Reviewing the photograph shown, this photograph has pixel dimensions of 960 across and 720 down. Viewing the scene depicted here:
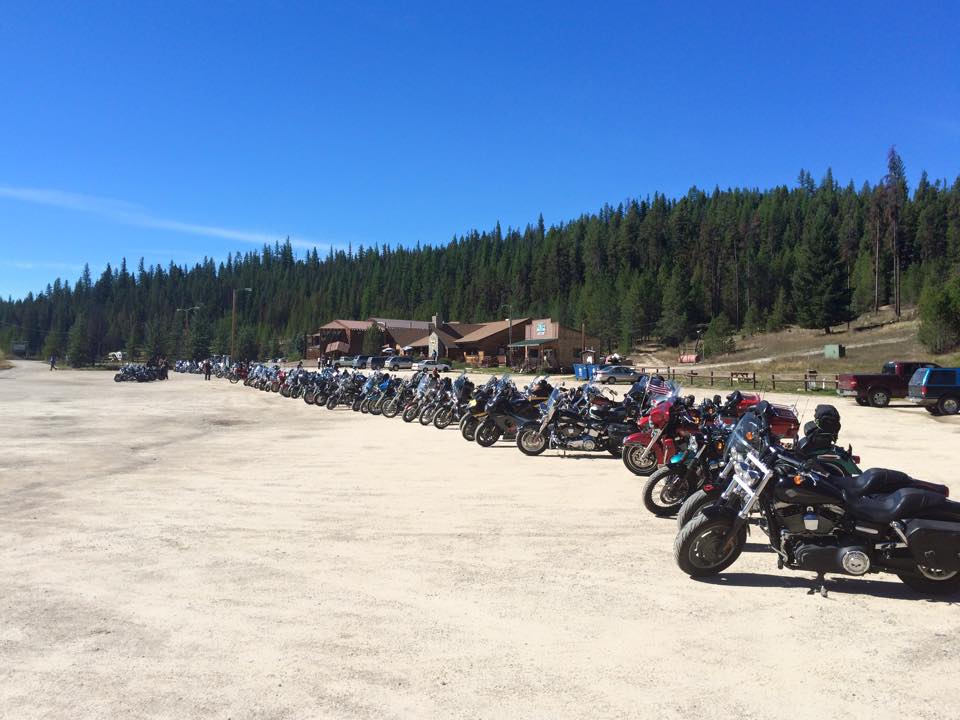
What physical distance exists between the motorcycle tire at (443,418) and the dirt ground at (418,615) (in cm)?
773

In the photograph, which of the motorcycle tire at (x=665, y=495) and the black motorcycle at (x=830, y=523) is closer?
the black motorcycle at (x=830, y=523)

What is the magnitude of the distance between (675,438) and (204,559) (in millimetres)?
6211

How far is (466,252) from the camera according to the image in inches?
7146

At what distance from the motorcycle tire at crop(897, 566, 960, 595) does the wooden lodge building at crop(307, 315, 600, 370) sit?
56947 millimetres

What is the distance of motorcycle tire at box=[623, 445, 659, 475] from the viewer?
34.3 feet

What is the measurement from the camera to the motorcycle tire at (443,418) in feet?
57.6

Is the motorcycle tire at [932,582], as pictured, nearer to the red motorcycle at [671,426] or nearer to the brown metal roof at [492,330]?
the red motorcycle at [671,426]

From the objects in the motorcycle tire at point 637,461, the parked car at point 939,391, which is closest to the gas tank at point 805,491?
the motorcycle tire at point 637,461

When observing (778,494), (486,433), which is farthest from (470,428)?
(778,494)

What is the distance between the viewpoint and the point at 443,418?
696 inches

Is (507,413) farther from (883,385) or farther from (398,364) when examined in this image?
(398,364)

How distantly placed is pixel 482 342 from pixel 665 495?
270 ft

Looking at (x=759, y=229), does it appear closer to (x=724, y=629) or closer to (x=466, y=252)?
(x=466, y=252)

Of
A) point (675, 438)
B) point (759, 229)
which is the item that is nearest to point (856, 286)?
point (759, 229)
